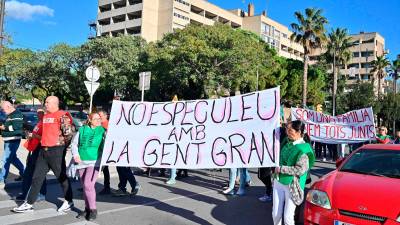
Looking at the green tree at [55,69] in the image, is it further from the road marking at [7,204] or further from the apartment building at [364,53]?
the apartment building at [364,53]

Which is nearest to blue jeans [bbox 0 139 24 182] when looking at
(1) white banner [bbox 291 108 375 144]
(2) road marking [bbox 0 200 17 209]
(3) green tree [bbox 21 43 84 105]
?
(2) road marking [bbox 0 200 17 209]

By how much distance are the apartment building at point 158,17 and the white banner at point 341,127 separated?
54.7 metres

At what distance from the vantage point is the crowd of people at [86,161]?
4.88 meters

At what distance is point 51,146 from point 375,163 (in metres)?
4.74

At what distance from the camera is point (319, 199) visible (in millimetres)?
4895

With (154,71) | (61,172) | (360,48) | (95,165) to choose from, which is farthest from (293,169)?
(360,48)

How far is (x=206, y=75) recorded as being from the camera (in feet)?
116

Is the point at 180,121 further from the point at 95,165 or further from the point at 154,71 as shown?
the point at 154,71

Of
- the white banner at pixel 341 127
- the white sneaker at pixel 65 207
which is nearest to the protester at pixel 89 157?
the white sneaker at pixel 65 207

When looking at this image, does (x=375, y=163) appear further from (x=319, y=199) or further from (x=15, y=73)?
(x=15, y=73)

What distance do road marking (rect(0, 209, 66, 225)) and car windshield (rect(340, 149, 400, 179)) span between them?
14.5 ft

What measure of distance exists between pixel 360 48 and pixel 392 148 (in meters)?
98.8

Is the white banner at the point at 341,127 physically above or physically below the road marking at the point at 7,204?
above

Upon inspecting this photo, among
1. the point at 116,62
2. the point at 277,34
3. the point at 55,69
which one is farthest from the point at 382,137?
the point at 277,34
